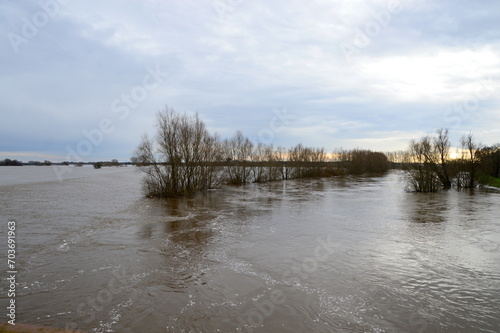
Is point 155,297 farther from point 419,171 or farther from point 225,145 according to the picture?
point 225,145

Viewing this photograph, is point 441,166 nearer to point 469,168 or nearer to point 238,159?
point 469,168

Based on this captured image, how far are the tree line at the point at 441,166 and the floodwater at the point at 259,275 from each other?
17479mm

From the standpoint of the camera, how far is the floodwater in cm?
578

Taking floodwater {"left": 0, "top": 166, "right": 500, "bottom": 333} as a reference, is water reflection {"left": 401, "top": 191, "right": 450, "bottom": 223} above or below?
above

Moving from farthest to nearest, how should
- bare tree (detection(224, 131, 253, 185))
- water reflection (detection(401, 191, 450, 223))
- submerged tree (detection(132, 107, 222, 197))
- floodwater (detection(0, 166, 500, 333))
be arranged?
bare tree (detection(224, 131, 253, 185)), submerged tree (detection(132, 107, 222, 197)), water reflection (detection(401, 191, 450, 223)), floodwater (detection(0, 166, 500, 333))

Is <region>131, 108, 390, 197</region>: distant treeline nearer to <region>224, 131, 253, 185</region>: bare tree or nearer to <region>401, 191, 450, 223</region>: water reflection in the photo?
<region>224, 131, 253, 185</region>: bare tree

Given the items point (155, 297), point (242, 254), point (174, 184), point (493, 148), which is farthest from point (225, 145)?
point (493, 148)

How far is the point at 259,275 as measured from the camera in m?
7.96

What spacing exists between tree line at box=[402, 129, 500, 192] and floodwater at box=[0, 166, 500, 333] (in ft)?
57.3

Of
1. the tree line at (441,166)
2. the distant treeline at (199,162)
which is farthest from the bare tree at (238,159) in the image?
the tree line at (441,166)

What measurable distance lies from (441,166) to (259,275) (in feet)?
121

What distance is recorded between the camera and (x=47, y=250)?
407 inches

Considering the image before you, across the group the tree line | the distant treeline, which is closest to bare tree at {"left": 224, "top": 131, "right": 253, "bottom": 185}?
the distant treeline

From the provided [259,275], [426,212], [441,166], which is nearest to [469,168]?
[441,166]
